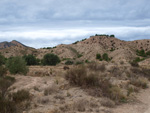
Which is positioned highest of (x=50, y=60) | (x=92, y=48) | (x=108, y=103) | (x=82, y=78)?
(x=92, y=48)

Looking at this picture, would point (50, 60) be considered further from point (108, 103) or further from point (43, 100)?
point (108, 103)

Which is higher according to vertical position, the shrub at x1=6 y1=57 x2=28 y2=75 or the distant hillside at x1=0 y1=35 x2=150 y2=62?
the distant hillside at x1=0 y1=35 x2=150 y2=62

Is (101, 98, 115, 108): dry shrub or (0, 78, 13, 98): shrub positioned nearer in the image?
(0, 78, 13, 98): shrub

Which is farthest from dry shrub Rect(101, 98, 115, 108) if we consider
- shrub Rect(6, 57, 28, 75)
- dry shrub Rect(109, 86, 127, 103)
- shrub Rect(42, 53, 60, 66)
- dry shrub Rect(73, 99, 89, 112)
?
shrub Rect(42, 53, 60, 66)

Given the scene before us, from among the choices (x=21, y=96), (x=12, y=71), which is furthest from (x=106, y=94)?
(x=12, y=71)

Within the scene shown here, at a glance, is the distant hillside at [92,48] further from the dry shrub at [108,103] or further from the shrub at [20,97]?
the shrub at [20,97]

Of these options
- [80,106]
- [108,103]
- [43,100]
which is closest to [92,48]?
[108,103]

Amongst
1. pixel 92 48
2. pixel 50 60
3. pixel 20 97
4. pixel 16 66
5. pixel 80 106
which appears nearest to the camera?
pixel 80 106

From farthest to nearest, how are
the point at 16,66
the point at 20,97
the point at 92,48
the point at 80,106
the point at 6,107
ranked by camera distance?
the point at 92,48 → the point at 16,66 → the point at 20,97 → the point at 80,106 → the point at 6,107

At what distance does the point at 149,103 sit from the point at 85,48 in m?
67.2

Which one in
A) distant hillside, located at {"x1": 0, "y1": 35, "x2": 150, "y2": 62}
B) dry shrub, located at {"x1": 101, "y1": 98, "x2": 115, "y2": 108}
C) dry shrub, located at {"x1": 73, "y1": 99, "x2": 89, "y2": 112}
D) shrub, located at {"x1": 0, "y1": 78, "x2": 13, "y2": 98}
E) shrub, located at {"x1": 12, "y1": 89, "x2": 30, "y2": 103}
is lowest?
dry shrub, located at {"x1": 101, "y1": 98, "x2": 115, "y2": 108}

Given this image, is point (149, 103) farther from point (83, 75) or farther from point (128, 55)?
point (128, 55)

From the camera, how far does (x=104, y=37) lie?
3349 inches

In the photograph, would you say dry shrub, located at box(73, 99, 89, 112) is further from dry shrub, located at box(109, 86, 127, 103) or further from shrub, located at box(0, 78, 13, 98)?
shrub, located at box(0, 78, 13, 98)
